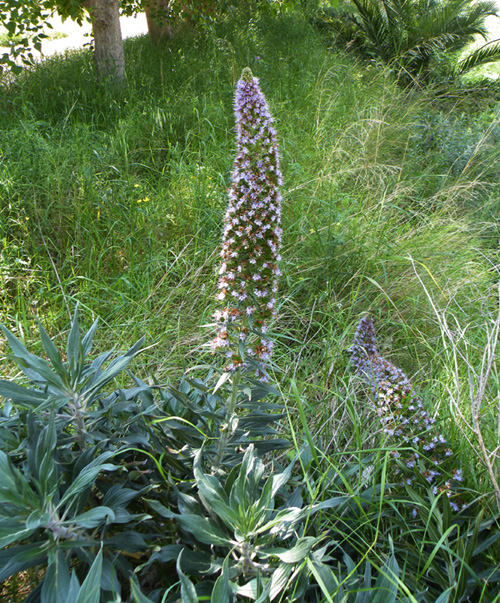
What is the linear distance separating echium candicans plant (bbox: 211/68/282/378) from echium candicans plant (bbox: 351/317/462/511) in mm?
603

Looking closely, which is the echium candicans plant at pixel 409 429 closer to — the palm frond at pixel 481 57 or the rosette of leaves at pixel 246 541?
the rosette of leaves at pixel 246 541

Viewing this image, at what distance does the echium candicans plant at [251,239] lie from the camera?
1.52 m

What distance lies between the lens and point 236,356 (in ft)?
5.08

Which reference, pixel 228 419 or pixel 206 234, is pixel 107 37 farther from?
pixel 228 419

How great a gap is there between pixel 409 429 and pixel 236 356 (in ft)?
2.69

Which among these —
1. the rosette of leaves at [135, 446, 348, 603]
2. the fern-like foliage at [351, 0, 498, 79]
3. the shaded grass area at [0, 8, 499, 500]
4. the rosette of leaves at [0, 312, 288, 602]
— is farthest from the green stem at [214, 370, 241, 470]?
the fern-like foliage at [351, 0, 498, 79]

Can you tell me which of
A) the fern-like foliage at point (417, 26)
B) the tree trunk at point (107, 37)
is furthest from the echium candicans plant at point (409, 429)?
the fern-like foliage at point (417, 26)

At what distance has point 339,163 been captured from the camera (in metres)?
4.34

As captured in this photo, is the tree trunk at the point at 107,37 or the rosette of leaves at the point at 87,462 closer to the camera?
the rosette of leaves at the point at 87,462

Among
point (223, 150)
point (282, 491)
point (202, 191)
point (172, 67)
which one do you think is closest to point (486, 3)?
point (172, 67)

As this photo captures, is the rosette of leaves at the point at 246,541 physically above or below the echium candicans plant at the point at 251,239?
below

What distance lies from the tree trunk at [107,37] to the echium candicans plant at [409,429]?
16.4ft

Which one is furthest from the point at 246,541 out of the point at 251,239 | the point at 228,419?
the point at 251,239

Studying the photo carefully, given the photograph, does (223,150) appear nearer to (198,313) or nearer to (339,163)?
(339,163)
